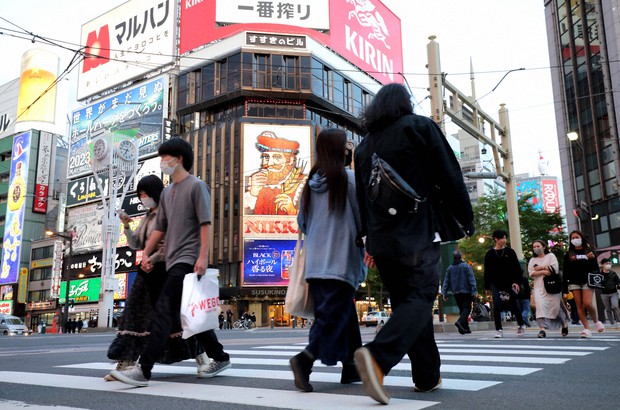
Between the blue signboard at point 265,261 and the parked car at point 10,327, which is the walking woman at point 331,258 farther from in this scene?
the blue signboard at point 265,261

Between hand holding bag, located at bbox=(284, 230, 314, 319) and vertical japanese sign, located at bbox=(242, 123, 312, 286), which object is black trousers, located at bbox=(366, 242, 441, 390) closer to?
hand holding bag, located at bbox=(284, 230, 314, 319)

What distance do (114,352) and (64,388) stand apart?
0.37m

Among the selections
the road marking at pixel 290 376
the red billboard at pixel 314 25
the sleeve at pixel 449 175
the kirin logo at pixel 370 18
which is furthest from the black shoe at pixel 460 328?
the kirin logo at pixel 370 18

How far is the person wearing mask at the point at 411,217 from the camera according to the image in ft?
9.41

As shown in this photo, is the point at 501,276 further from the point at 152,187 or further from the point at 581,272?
the point at 152,187

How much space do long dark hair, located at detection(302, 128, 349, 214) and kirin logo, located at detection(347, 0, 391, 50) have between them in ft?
177

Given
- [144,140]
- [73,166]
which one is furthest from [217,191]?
[73,166]

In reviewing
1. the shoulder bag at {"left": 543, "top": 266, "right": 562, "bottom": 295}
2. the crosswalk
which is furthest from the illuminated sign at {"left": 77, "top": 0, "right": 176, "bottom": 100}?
the crosswalk

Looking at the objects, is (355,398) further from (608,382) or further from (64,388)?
(64,388)

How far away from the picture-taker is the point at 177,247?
12.7 feet

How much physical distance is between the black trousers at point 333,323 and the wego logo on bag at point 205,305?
76 cm

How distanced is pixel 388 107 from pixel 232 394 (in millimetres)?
1850

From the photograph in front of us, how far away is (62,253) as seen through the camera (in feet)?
199

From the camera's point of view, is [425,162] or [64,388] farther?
[64,388]
